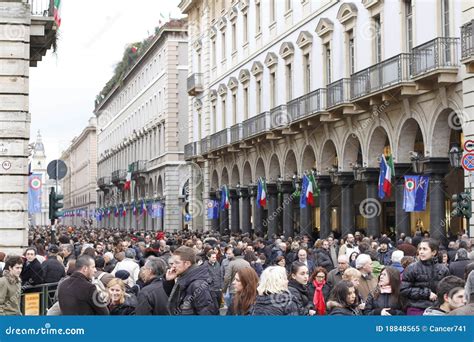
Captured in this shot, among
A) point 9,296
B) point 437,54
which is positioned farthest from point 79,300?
point 437,54

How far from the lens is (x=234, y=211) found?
5091 centimetres

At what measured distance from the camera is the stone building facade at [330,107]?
90.6 feet

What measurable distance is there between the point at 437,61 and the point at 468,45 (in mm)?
1645

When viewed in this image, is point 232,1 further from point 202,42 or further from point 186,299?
point 186,299

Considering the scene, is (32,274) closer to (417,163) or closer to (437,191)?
(437,191)

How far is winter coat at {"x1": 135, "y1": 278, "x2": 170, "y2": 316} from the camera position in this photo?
9195 mm

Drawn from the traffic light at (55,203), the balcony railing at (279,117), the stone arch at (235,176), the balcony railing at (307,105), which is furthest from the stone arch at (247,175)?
the traffic light at (55,203)

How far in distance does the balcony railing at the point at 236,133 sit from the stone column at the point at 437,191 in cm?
1982

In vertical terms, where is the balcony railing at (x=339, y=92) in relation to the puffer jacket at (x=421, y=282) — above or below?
above

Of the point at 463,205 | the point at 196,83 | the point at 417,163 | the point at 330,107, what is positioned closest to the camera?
the point at 463,205

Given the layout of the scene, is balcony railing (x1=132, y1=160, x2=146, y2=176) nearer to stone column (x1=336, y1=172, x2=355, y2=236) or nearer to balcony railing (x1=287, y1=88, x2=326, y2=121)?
balcony railing (x1=287, y1=88, x2=326, y2=121)

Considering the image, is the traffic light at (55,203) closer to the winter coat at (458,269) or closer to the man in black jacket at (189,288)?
the winter coat at (458,269)

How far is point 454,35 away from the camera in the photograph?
1027 inches
